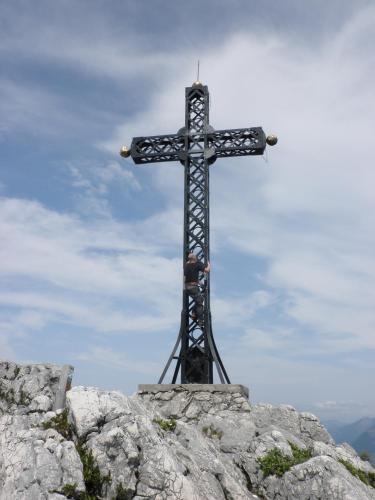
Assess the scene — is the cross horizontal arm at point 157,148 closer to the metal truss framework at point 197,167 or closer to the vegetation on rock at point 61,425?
the metal truss framework at point 197,167

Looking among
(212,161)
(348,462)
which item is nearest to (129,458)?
(348,462)

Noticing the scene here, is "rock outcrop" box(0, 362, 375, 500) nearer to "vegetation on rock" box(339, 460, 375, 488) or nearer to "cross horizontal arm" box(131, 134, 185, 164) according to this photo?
"vegetation on rock" box(339, 460, 375, 488)

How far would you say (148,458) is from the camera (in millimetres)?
8781

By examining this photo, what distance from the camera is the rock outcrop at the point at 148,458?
824 cm

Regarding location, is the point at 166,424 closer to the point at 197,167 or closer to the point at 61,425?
the point at 61,425

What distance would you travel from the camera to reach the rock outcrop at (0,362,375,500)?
27.0 ft

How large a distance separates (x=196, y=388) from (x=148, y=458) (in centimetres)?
531

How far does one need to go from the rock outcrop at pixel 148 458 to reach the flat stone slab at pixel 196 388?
3.22 ft

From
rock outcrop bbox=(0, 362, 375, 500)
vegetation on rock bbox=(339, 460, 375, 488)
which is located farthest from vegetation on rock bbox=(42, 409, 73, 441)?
vegetation on rock bbox=(339, 460, 375, 488)

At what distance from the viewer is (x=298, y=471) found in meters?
9.78

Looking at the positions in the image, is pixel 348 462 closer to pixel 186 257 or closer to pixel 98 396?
pixel 98 396

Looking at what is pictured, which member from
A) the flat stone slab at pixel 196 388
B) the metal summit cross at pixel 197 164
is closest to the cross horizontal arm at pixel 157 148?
the metal summit cross at pixel 197 164

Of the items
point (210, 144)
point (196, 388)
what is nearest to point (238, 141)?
point (210, 144)

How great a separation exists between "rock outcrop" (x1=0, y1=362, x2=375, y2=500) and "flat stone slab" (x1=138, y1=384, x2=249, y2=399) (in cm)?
98
